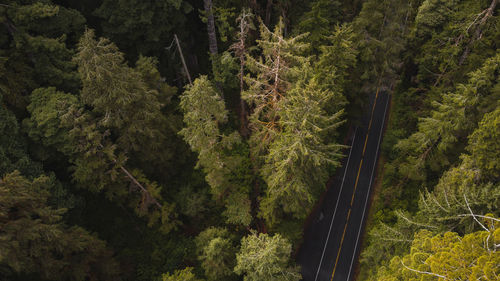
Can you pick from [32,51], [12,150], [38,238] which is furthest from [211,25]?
[38,238]

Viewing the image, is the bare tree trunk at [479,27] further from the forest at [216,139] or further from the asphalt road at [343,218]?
the asphalt road at [343,218]

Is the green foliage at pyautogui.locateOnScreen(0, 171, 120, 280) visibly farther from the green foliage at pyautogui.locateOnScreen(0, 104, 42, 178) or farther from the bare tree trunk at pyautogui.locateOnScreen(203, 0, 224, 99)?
the bare tree trunk at pyautogui.locateOnScreen(203, 0, 224, 99)

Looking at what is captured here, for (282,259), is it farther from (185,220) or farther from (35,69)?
(35,69)

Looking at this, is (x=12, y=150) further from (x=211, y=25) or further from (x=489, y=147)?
(x=489, y=147)

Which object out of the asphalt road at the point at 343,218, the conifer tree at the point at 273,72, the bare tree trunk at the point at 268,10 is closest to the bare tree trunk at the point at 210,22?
the conifer tree at the point at 273,72

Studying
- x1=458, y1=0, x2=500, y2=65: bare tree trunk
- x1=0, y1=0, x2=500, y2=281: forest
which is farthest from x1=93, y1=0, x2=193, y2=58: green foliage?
x1=458, y1=0, x2=500, y2=65: bare tree trunk

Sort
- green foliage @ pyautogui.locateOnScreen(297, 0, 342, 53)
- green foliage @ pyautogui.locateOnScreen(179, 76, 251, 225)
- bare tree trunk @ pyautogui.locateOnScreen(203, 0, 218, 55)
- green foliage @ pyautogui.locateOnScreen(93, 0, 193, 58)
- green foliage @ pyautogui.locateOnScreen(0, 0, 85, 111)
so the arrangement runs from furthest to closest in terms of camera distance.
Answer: green foliage @ pyautogui.locateOnScreen(297, 0, 342, 53) → bare tree trunk @ pyautogui.locateOnScreen(203, 0, 218, 55) → green foliage @ pyautogui.locateOnScreen(93, 0, 193, 58) → green foliage @ pyautogui.locateOnScreen(0, 0, 85, 111) → green foliage @ pyautogui.locateOnScreen(179, 76, 251, 225)

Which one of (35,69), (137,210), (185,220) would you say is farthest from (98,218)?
(35,69)

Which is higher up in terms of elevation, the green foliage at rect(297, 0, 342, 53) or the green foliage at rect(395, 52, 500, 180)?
the green foliage at rect(297, 0, 342, 53)
